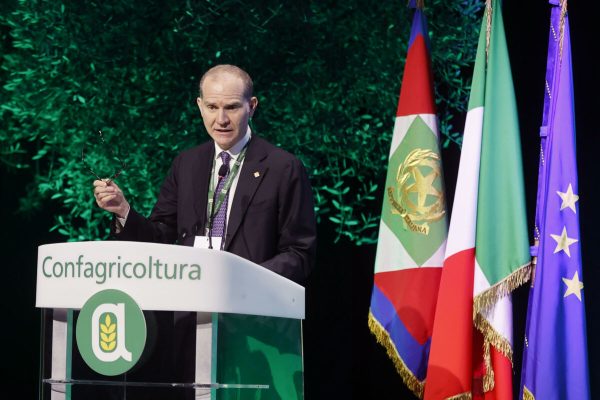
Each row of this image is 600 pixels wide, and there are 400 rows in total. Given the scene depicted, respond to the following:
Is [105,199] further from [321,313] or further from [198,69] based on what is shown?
[321,313]

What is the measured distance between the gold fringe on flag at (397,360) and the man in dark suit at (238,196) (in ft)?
3.64

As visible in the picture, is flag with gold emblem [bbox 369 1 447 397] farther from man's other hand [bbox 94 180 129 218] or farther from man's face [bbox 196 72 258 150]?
man's other hand [bbox 94 180 129 218]

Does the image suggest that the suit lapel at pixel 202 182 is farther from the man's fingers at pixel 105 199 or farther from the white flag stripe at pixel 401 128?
the white flag stripe at pixel 401 128

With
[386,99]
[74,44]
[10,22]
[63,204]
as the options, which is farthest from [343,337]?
[10,22]

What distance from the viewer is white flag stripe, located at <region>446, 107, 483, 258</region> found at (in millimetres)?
3414

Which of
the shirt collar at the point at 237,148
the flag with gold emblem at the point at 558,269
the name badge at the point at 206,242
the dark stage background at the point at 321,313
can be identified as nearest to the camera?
the name badge at the point at 206,242

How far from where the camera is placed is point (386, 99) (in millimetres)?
4469

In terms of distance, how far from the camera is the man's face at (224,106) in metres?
2.61

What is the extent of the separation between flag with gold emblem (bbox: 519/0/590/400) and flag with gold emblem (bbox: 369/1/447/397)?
0.42m

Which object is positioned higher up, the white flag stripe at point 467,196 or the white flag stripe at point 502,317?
the white flag stripe at point 467,196

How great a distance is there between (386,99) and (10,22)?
6.17 ft

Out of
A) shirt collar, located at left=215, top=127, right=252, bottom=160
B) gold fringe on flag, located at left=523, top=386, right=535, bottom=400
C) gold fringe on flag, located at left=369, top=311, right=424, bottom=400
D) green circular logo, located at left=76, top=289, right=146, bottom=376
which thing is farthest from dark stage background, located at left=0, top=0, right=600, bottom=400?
green circular logo, located at left=76, top=289, right=146, bottom=376

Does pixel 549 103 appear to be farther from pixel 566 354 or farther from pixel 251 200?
pixel 251 200

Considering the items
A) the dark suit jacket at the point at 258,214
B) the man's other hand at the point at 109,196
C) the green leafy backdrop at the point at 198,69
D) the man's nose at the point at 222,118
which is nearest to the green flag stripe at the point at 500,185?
the green leafy backdrop at the point at 198,69
